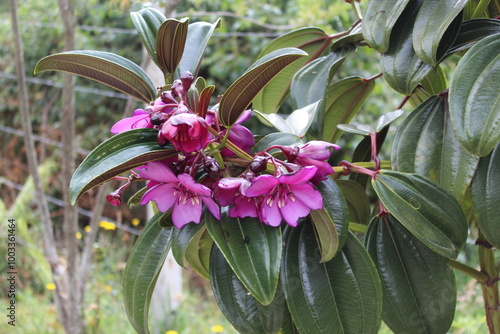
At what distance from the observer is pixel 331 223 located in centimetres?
49

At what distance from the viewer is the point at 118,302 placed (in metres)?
2.53

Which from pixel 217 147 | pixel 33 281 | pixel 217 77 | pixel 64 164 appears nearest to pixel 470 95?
pixel 217 147

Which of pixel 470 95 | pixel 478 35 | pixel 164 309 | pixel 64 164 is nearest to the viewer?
pixel 470 95

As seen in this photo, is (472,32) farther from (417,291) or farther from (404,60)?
(417,291)

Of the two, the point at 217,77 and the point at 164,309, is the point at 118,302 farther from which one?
the point at 217,77

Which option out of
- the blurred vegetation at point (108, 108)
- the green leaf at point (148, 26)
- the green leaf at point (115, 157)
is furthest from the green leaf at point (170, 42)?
the blurred vegetation at point (108, 108)

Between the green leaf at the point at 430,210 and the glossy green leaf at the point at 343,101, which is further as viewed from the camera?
the glossy green leaf at the point at 343,101

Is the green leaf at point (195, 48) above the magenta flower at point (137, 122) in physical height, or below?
→ above

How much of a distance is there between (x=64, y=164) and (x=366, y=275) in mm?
1257

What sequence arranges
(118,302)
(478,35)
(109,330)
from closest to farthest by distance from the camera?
(478,35) → (109,330) → (118,302)

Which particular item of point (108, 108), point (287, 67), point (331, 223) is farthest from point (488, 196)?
point (108, 108)

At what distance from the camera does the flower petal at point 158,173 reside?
470 millimetres

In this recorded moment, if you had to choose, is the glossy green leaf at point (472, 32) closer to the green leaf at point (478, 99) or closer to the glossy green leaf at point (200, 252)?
the green leaf at point (478, 99)

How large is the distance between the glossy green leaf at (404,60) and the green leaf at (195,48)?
0.21 metres
